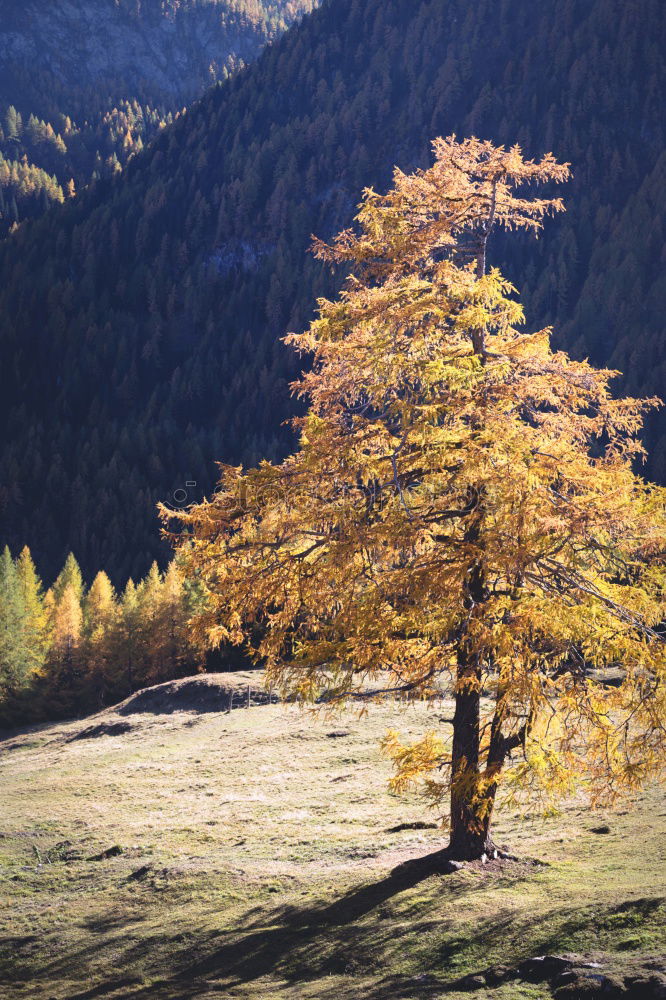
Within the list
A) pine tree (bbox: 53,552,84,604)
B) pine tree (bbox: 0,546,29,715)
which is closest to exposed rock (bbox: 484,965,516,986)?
pine tree (bbox: 0,546,29,715)

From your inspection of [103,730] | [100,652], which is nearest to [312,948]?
[103,730]

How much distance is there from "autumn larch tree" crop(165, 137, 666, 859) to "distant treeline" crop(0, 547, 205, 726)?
55891 millimetres

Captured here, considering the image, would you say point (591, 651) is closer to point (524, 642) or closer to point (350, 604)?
point (524, 642)

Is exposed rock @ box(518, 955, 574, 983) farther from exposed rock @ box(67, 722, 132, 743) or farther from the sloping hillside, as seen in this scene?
exposed rock @ box(67, 722, 132, 743)

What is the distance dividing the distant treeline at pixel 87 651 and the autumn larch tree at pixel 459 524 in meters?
55.9

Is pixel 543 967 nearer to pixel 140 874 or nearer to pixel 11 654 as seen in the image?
pixel 140 874

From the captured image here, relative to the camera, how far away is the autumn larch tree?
1236 centimetres

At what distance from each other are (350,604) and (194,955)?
6.88 metres

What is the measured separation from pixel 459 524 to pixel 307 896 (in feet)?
26.7

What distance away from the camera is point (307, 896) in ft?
53.3

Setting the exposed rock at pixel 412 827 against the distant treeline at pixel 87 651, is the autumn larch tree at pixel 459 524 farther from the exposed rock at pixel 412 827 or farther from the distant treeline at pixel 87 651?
the distant treeline at pixel 87 651

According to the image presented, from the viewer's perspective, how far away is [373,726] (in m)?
37.4

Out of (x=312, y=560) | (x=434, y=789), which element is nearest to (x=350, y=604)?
(x=312, y=560)

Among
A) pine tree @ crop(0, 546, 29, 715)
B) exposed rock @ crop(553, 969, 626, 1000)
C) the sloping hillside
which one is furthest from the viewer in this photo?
pine tree @ crop(0, 546, 29, 715)
